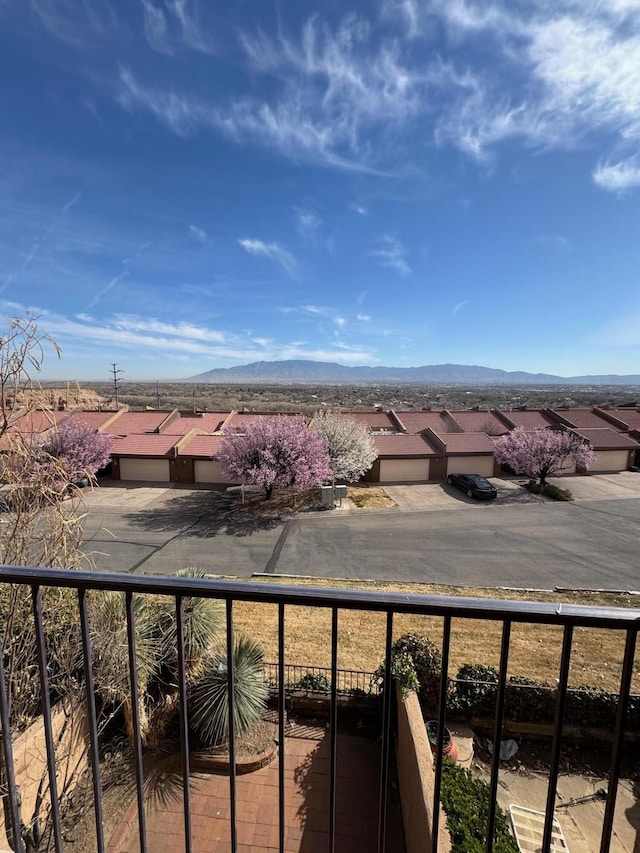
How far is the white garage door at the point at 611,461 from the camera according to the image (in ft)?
90.6

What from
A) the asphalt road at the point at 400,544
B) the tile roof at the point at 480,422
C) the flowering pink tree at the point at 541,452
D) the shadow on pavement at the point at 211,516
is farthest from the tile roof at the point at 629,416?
the shadow on pavement at the point at 211,516

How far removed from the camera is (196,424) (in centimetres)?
2862

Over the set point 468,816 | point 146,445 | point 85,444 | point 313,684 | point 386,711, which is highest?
point 386,711

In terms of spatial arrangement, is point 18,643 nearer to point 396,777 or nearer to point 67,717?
point 67,717

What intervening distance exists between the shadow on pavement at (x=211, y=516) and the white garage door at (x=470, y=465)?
10.8 m

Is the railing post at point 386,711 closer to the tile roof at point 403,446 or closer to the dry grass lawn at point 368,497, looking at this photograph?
the dry grass lawn at point 368,497

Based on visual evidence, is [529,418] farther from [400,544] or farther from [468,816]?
[468,816]

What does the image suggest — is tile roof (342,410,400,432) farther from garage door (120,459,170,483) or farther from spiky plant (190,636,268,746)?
spiky plant (190,636,268,746)

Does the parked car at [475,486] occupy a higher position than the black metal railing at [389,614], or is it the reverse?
the black metal railing at [389,614]

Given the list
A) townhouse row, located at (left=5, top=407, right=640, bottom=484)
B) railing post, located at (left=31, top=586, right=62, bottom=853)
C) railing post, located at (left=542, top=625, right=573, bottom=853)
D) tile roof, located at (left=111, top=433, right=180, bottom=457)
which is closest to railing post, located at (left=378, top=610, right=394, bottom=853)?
railing post, located at (left=542, top=625, right=573, bottom=853)

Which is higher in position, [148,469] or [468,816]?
[468,816]

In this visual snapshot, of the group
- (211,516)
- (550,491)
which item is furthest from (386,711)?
(550,491)

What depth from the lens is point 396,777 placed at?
631 centimetres

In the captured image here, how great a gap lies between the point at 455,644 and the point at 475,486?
518 inches
